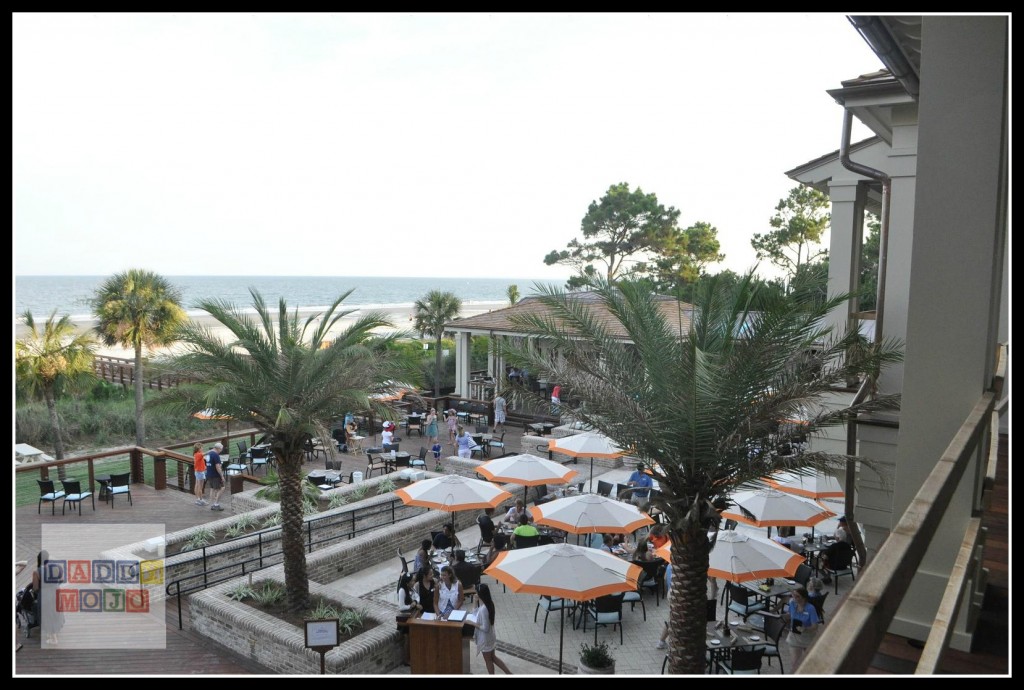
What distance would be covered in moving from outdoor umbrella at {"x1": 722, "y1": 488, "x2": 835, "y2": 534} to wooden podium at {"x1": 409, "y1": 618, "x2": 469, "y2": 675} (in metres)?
4.99

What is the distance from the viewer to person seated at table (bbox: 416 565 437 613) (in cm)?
1110

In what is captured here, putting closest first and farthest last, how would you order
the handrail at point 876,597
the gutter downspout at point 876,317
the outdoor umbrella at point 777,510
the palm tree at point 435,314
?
the handrail at point 876,597 < the gutter downspout at point 876,317 < the outdoor umbrella at point 777,510 < the palm tree at point 435,314

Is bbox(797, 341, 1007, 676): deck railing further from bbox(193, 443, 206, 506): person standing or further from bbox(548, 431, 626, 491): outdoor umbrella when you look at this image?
bbox(193, 443, 206, 506): person standing

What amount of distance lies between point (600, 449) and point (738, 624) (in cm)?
638

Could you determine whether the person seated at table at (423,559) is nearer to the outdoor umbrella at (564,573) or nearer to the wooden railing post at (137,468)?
the outdoor umbrella at (564,573)

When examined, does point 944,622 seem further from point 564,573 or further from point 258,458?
point 258,458

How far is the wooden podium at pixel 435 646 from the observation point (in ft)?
32.5

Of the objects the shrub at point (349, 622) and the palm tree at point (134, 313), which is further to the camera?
the palm tree at point (134, 313)

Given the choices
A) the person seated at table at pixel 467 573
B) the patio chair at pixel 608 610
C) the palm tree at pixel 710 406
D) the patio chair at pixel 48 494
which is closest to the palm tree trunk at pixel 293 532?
the person seated at table at pixel 467 573

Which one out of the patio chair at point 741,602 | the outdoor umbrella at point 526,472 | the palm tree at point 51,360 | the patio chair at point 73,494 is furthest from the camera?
the palm tree at point 51,360

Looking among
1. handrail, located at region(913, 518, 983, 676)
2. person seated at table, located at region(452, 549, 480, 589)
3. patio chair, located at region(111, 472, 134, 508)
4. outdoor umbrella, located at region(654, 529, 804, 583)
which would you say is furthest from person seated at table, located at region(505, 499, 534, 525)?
handrail, located at region(913, 518, 983, 676)

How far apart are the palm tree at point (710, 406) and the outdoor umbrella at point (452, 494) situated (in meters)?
5.15

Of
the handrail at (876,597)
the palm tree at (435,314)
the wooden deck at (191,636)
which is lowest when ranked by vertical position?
the wooden deck at (191,636)

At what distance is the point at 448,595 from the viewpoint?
10.7m
